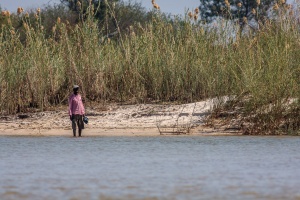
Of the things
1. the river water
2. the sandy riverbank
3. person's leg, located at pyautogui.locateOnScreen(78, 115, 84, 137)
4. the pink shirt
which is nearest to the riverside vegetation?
the sandy riverbank

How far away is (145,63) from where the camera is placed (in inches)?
701

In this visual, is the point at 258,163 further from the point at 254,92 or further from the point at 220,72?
the point at 220,72

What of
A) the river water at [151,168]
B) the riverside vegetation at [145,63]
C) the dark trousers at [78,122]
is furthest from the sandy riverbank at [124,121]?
the river water at [151,168]

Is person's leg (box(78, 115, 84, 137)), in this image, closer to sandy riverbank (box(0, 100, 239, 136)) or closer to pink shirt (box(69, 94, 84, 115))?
pink shirt (box(69, 94, 84, 115))

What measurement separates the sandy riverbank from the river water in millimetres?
987

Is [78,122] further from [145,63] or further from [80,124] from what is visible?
[145,63]

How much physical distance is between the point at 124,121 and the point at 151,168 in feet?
20.6

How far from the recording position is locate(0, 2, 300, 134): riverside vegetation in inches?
636

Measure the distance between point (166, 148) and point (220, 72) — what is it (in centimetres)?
405

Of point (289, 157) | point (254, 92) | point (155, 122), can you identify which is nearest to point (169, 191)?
point (289, 157)

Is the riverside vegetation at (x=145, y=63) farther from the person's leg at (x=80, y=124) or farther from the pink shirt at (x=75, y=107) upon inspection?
the person's leg at (x=80, y=124)

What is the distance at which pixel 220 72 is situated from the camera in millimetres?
16453

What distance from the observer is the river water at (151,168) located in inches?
328

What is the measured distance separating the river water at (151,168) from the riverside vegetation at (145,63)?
2.45 m
